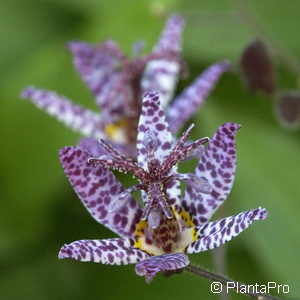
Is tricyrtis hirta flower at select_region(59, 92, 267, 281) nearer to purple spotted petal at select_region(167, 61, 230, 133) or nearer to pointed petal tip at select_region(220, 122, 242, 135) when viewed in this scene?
pointed petal tip at select_region(220, 122, 242, 135)

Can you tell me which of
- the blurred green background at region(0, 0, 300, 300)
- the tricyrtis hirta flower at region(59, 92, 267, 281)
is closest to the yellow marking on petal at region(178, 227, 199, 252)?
the tricyrtis hirta flower at region(59, 92, 267, 281)

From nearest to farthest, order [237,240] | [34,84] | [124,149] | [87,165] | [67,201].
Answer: [87,165], [124,149], [237,240], [67,201], [34,84]

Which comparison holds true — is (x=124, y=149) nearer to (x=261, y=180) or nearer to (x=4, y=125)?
(x=261, y=180)

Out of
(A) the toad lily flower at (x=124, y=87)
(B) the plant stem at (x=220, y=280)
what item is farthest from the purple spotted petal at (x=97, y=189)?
(A) the toad lily flower at (x=124, y=87)

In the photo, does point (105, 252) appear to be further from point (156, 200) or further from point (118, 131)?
point (118, 131)

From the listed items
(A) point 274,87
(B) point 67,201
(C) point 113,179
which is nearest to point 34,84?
(B) point 67,201

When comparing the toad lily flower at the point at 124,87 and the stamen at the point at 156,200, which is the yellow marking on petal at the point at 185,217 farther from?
the toad lily flower at the point at 124,87
